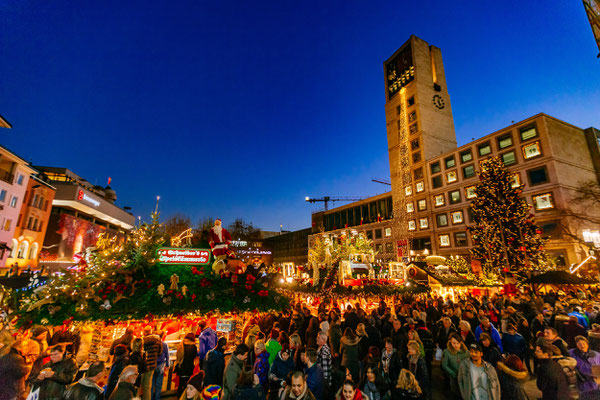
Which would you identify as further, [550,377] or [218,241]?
[218,241]

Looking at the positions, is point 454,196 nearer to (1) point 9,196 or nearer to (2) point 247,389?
(2) point 247,389

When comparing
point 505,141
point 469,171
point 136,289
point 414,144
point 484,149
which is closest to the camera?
point 136,289

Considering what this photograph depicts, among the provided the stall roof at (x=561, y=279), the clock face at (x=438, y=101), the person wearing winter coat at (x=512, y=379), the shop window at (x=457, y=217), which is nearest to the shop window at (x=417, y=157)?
the clock face at (x=438, y=101)

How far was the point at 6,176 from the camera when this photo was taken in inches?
1096

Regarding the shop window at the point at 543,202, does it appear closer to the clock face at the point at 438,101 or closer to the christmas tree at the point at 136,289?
the clock face at the point at 438,101

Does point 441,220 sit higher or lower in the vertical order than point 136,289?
higher

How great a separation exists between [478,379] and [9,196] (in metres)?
41.2

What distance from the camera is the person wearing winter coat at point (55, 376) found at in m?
4.30

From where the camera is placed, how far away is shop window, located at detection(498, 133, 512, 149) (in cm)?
3516

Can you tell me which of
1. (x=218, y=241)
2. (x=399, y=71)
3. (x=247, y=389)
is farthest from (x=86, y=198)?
(x=399, y=71)

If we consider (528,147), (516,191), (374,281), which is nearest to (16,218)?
(374,281)

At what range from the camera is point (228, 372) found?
4969mm

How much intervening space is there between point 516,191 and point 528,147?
14.3 metres

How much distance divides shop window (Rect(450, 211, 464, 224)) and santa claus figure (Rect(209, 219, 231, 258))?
3938 centimetres
